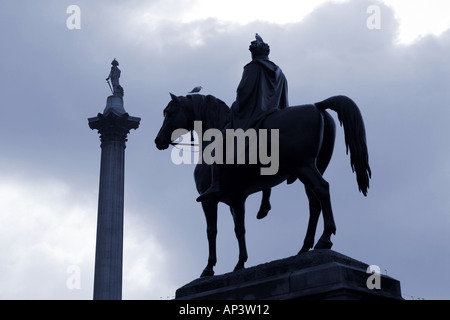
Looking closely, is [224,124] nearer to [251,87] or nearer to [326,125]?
[251,87]

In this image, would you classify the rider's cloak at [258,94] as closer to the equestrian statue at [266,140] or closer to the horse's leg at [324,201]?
the equestrian statue at [266,140]

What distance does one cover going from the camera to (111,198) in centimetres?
4156

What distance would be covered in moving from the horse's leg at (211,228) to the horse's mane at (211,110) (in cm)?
142

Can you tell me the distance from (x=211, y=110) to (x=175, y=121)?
0.68 m

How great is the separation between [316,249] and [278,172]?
156 cm

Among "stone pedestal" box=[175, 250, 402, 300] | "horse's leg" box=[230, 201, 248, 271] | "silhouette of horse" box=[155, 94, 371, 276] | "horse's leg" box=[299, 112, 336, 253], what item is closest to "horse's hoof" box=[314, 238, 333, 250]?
"silhouette of horse" box=[155, 94, 371, 276]

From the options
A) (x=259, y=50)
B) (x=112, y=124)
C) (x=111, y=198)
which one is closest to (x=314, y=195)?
(x=259, y=50)

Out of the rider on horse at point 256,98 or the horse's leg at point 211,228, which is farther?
the horse's leg at point 211,228

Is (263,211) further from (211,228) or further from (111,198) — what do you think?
(111,198)

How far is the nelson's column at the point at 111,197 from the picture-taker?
4006 cm

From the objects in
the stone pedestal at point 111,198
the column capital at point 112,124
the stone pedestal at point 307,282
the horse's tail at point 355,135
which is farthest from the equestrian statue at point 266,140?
the column capital at point 112,124

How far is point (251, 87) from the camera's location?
508 inches

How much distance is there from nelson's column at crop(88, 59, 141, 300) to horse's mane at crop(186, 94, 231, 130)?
2755 cm
